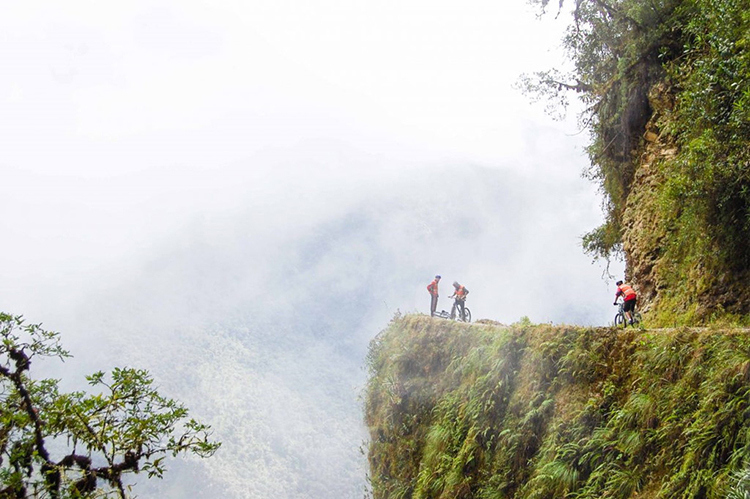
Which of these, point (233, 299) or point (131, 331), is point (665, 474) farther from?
point (233, 299)

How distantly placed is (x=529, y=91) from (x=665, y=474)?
19.4 m

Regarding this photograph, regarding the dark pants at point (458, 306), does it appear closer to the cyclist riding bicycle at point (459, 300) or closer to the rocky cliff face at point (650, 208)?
the cyclist riding bicycle at point (459, 300)

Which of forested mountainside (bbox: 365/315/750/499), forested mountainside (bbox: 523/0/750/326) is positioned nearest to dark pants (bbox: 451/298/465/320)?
forested mountainside (bbox: 365/315/750/499)

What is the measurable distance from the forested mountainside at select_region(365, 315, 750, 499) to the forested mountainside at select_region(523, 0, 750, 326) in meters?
4.29

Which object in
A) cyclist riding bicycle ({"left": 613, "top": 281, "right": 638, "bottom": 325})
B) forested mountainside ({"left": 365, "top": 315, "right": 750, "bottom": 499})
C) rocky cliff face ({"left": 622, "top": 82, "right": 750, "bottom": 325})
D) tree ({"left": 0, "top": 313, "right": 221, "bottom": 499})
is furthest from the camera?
cyclist riding bicycle ({"left": 613, "top": 281, "right": 638, "bottom": 325})

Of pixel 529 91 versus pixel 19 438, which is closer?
pixel 19 438

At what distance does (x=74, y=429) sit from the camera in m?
11.2

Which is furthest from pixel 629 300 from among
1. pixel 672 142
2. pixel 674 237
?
pixel 672 142

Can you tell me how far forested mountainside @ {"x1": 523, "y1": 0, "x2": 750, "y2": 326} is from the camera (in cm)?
1107

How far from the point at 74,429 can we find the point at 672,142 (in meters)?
18.7

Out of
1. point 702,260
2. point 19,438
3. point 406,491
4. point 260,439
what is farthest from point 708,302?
point 260,439

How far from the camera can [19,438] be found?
39.2 feet

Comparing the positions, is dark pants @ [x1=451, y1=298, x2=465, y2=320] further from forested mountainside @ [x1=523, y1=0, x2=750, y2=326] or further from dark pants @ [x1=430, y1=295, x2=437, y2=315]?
forested mountainside @ [x1=523, y1=0, x2=750, y2=326]

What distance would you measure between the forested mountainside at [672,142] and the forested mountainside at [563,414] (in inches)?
169
